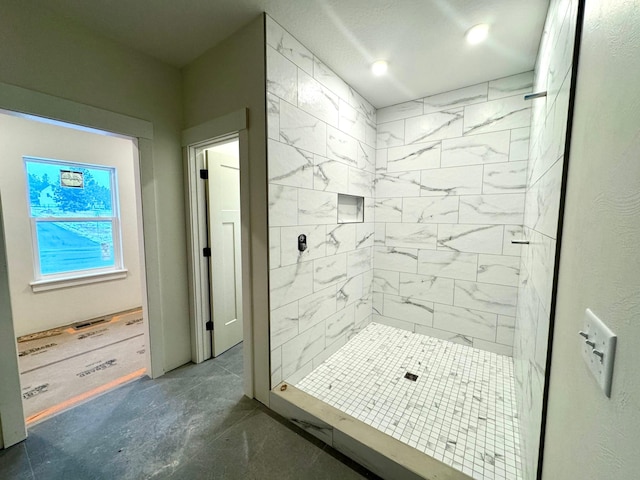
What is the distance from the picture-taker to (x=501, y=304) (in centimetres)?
240

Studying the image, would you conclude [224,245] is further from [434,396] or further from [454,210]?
[454,210]

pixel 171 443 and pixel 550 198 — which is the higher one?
pixel 550 198

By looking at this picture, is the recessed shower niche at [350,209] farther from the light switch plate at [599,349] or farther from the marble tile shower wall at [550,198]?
the light switch plate at [599,349]

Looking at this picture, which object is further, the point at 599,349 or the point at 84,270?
the point at 84,270

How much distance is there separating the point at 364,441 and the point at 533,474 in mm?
767

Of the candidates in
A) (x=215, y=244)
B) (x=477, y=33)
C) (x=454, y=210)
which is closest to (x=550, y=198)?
(x=477, y=33)

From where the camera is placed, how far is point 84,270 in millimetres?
3420

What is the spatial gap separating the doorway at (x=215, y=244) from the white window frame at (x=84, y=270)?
7.05ft

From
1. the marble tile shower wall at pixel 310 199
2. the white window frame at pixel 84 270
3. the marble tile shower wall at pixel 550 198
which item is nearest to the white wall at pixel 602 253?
the marble tile shower wall at pixel 550 198

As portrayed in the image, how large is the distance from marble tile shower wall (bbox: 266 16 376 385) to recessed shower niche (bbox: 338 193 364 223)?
69mm

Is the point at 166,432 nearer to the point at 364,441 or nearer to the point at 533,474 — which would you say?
the point at 364,441

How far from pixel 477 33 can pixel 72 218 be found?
4662 millimetres

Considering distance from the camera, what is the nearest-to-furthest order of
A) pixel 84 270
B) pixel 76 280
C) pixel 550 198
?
pixel 550 198
pixel 76 280
pixel 84 270

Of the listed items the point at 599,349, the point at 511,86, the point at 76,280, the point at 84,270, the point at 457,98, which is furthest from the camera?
the point at 84,270
